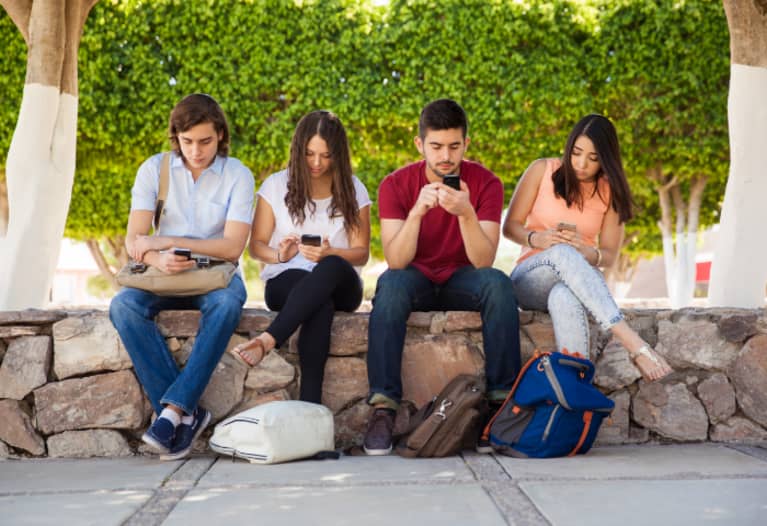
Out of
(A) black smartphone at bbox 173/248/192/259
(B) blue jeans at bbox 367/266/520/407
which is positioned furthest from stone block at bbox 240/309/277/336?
(B) blue jeans at bbox 367/266/520/407

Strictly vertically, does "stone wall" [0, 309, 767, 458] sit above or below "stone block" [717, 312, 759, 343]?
below

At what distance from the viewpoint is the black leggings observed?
12.5 ft

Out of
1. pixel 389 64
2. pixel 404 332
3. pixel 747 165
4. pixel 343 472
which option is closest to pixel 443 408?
pixel 404 332

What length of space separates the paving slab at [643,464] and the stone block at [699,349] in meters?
0.50

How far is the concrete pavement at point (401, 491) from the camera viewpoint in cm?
263

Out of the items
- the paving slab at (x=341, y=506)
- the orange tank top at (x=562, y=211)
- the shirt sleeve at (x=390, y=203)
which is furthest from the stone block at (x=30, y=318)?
the orange tank top at (x=562, y=211)

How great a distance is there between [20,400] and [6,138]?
7542mm

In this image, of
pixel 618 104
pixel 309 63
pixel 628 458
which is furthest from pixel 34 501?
pixel 618 104

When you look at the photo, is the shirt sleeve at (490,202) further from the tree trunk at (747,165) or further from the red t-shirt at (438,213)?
the tree trunk at (747,165)

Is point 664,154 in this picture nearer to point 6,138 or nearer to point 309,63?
point 309,63

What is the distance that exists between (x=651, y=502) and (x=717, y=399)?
1665mm

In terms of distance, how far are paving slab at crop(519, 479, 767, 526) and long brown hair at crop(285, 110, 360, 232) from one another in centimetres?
187

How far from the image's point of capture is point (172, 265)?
12.7 ft

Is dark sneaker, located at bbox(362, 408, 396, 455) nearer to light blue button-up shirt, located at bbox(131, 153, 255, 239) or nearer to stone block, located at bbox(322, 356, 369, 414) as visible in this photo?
stone block, located at bbox(322, 356, 369, 414)
